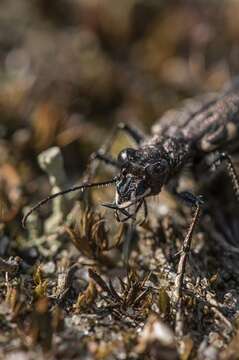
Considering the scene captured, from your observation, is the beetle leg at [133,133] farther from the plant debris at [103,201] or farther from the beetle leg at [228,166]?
the beetle leg at [228,166]

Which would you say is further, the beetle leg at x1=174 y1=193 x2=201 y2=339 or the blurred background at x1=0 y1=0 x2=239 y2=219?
the blurred background at x1=0 y1=0 x2=239 y2=219

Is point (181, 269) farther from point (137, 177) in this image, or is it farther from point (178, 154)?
point (178, 154)

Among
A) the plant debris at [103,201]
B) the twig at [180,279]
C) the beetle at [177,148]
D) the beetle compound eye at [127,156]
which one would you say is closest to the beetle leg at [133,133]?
the beetle at [177,148]

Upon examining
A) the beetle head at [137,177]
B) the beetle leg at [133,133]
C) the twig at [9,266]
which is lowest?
the twig at [9,266]

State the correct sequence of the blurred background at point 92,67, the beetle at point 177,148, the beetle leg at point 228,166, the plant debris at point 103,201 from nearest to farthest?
1. the plant debris at point 103,201
2. the beetle at point 177,148
3. the beetle leg at point 228,166
4. the blurred background at point 92,67

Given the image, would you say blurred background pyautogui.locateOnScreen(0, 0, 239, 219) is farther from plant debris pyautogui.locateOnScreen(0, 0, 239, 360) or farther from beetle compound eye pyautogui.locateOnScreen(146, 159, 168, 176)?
beetle compound eye pyautogui.locateOnScreen(146, 159, 168, 176)

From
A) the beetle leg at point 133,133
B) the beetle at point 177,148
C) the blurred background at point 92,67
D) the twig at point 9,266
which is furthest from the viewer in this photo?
the blurred background at point 92,67

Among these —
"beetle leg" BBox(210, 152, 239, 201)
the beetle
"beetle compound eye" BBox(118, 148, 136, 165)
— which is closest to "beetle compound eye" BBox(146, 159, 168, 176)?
the beetle
